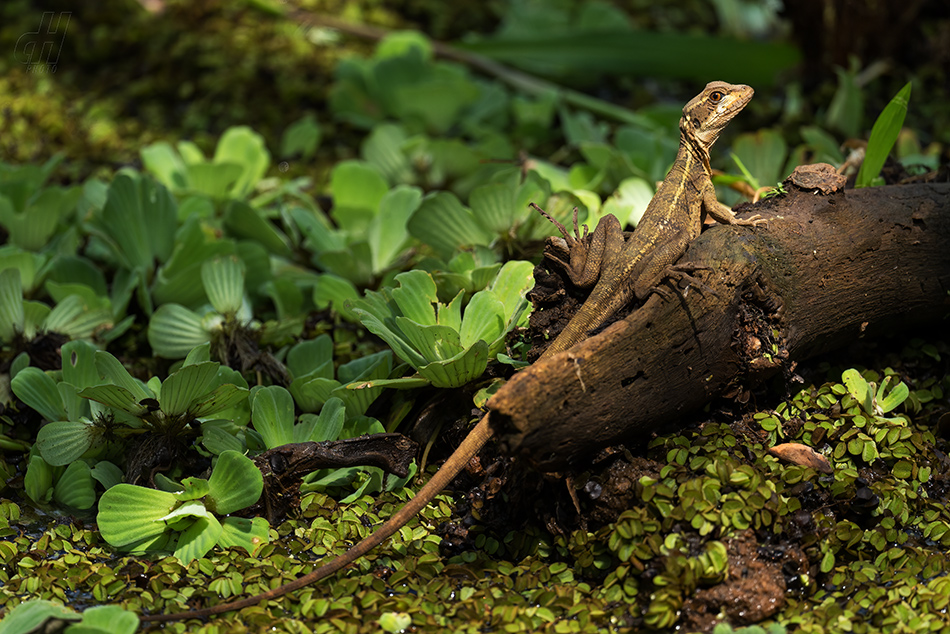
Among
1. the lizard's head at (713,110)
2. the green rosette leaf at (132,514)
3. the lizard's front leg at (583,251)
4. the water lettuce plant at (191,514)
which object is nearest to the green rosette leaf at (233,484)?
the water lettuce plant at (191,514)

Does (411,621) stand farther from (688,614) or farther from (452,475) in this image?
(688,614)

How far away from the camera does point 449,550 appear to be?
7.70ft

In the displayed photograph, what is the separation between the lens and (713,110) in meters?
2.86

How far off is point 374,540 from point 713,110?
1.79 meters

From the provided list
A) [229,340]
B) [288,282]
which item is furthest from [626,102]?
[229,340]

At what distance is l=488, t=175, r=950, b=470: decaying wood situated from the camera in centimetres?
208

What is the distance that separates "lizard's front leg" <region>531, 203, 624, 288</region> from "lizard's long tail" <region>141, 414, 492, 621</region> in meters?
0.51

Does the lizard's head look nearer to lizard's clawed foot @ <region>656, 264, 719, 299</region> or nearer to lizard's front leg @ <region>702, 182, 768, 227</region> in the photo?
lizard's front leg @ <region>702, 182, 768, 227</region>

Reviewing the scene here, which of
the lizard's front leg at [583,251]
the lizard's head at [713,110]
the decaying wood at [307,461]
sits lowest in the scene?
the decaying wood at [307,461]

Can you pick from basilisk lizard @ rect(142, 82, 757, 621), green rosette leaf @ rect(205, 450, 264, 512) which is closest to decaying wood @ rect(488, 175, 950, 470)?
basilisk lizard @ rect(142, 82, 757, 621)

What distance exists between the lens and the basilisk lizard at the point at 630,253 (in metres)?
2.12

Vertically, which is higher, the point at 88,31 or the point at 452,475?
the point at 88,31

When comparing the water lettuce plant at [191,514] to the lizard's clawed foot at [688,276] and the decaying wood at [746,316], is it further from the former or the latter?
the lizard's clawed foot at [688,276]

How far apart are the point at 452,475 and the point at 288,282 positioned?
147cm
